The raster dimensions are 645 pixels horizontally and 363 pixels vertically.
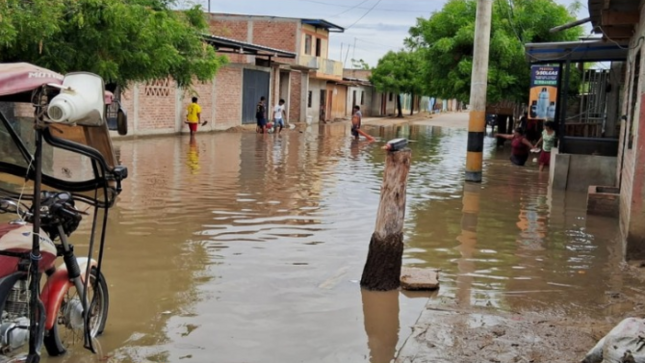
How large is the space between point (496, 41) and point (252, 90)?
1373 cm

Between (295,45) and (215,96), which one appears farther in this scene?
(295,45)

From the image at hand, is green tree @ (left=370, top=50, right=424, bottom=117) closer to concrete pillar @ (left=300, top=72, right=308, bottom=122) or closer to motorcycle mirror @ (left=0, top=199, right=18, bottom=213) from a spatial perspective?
concrete pillar @ (left=300, top=72, right=308, bottom=122)

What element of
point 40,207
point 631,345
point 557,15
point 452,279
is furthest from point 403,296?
point 557,15

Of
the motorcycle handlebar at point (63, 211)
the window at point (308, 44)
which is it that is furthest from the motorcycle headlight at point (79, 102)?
the window at point (308, 44)

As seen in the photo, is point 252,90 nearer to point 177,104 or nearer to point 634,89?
point 177,104

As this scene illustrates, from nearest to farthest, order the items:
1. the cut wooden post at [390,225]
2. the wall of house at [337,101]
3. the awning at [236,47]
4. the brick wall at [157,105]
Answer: the cut wooden post at [390,225] → the brick wall at [157,105] → the awning at [236,47] → the wall of house at [337,101]

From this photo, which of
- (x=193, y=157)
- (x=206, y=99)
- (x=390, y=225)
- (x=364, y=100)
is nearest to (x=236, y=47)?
(x=206, y=99)

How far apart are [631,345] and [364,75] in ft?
225

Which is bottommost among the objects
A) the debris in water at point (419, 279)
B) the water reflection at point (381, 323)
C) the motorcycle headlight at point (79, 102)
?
the water reflection at point (381, 323)

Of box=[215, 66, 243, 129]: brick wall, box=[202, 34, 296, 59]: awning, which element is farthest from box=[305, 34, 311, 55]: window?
box=[215, 66, 243, 129]: brick wall

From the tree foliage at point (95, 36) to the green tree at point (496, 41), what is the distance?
14138mm

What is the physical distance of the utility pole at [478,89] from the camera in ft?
46.5

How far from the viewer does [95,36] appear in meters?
11.5

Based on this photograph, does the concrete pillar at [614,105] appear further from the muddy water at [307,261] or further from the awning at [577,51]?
the muddy water at [307,261]
